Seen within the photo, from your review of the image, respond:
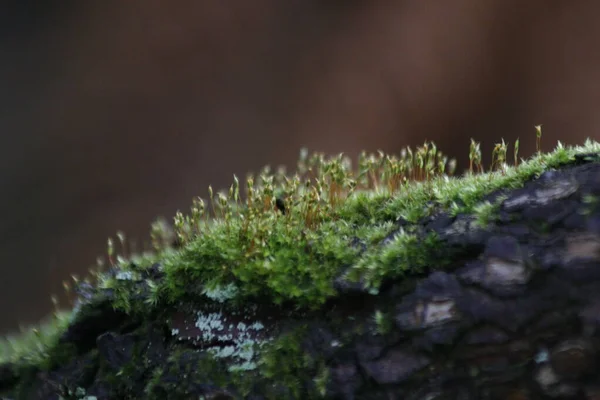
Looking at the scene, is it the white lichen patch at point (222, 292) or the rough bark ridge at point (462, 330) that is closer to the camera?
the rough bark ridge at point (462, 330)

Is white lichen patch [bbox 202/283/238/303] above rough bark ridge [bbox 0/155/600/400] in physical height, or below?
above

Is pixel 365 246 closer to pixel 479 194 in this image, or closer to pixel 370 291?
pixel 370 291

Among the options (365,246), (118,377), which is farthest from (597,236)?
(118,377)

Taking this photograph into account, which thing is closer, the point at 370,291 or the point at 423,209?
the point at 370,291

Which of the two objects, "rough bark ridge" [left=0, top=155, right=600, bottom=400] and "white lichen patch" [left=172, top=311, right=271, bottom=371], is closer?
"rough bark ridge" [left=0, top=155, right=600, bottom=400]

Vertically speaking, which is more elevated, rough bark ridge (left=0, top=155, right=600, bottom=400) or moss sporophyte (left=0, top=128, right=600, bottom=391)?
moss sporophyte (left=0, top=128, right=600, bottom=391)
